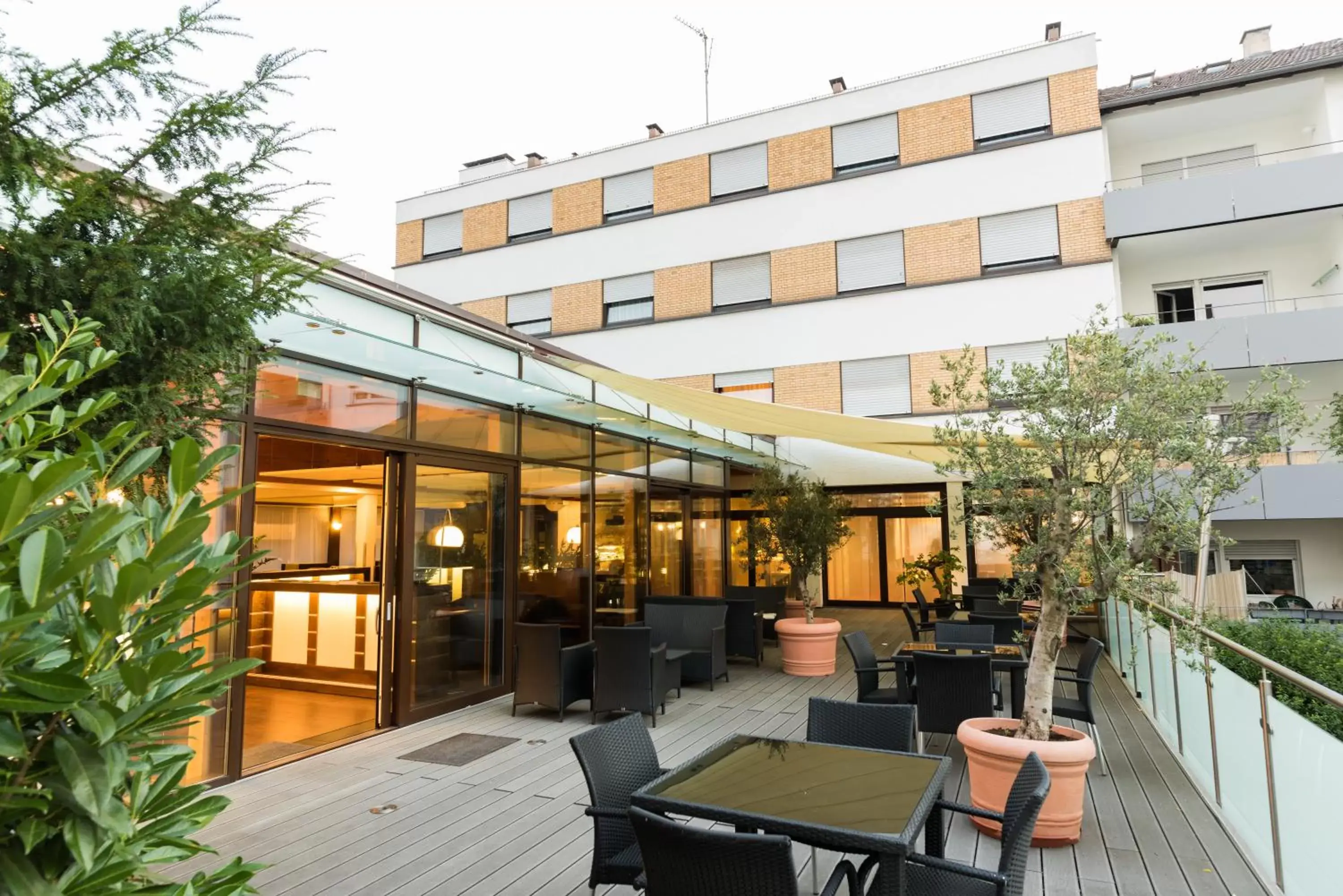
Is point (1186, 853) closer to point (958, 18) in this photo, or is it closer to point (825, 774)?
point (825, 774)

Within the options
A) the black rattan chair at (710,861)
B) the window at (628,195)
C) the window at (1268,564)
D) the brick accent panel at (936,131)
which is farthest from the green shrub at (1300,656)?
the window at (628,195)

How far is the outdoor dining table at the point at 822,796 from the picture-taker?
2.59m

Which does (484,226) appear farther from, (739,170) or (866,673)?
(866,673)

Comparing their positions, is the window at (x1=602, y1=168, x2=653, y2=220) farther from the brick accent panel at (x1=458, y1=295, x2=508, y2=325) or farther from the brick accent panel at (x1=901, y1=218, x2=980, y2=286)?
the brick accent panel at (x1=901, y1=218, x2=980, y2=286)

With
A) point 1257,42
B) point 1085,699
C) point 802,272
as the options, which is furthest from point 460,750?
point 1257,42

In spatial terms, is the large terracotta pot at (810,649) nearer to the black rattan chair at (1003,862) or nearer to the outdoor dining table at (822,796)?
the outdoor dining table at (822,796)

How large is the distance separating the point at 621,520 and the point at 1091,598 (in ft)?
20.8

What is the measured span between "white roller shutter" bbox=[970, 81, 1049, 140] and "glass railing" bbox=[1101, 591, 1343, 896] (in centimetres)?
1076

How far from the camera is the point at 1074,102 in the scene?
44.6 feet

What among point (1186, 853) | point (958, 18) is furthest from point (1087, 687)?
point (958, 18)

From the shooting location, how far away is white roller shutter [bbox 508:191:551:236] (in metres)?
18.4

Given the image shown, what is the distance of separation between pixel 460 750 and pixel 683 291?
11989 millimetres

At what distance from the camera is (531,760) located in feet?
19.0

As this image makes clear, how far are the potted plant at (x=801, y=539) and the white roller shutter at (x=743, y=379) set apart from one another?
172 inches
